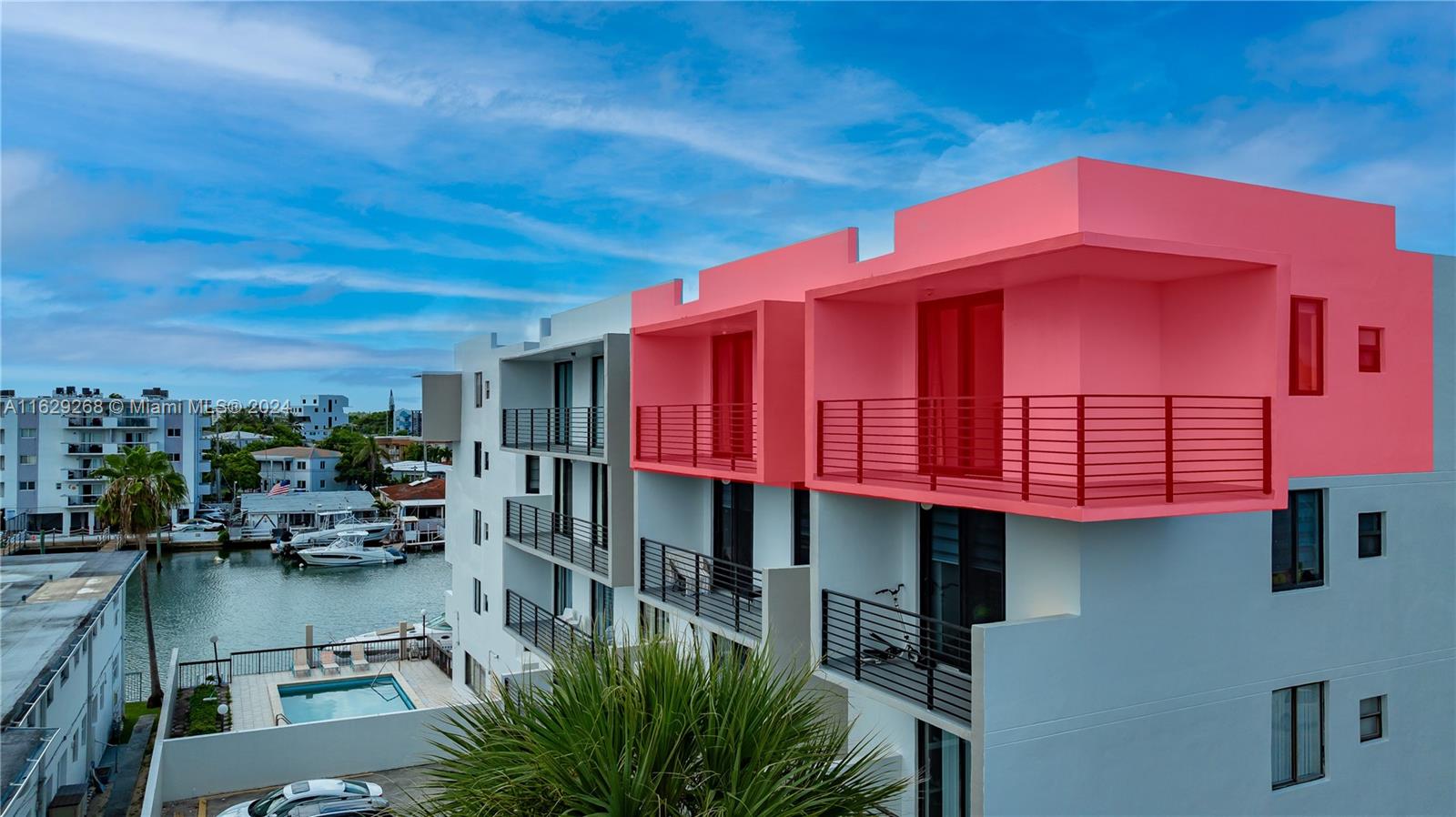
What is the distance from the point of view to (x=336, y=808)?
2005 cm

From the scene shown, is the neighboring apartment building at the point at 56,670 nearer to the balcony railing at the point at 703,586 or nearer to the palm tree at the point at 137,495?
the palm tree at the point at 137,495

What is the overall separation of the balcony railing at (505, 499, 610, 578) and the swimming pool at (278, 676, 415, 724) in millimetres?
9873

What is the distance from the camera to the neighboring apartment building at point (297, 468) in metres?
106

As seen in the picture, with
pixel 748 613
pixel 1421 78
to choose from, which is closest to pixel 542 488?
pixel 748 613

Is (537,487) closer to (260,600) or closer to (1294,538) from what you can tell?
(1294,538)

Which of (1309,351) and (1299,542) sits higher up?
(1309,351)

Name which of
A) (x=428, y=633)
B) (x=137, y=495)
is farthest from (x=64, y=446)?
(x=428, y=633)

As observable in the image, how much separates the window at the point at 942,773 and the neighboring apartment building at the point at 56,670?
14.9 meters

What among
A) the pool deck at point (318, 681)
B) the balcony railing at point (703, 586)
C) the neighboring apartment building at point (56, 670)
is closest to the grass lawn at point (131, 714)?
the neighboring apartment building at point (56, 670)

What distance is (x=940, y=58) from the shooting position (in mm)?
16547

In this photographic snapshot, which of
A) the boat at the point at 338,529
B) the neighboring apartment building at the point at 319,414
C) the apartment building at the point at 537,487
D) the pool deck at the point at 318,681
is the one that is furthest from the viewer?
the neighboring apartment building at the point at 319,414

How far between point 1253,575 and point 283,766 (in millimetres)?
21986

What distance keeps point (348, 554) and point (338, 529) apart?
5905 millimetres

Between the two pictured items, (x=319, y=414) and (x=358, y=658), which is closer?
(x=358, y=658)
